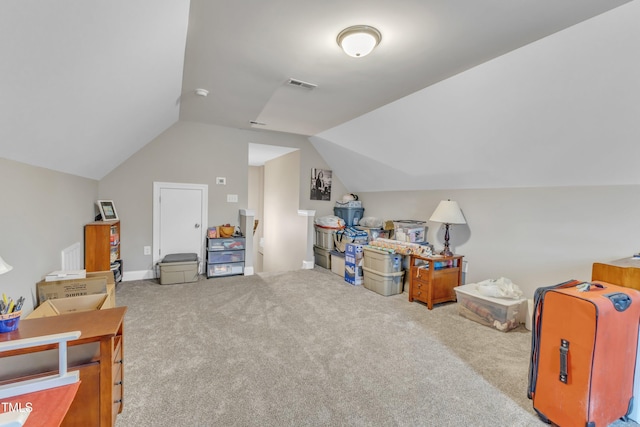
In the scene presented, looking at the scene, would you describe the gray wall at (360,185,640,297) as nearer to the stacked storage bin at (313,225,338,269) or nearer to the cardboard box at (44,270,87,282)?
the stacked storage bin at (313,225,338,269)

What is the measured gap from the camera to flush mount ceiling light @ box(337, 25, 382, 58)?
193 cm

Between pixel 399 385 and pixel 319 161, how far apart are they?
4.13 meters

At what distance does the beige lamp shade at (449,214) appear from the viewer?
3.53 metres

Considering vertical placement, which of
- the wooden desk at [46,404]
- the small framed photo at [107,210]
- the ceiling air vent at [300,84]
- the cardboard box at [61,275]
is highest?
the ceiling air vent at [300,84]

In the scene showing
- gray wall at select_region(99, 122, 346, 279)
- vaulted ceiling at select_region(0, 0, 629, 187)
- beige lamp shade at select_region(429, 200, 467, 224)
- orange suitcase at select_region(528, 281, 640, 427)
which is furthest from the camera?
gray wall at select_region(99, 122, 346, 279)

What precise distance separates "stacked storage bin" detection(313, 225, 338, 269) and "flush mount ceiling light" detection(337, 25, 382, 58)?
331 cm

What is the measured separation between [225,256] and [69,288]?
2.33 meters

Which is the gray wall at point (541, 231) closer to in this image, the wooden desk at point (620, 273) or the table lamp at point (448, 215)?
the table lamp at point (448, 215)

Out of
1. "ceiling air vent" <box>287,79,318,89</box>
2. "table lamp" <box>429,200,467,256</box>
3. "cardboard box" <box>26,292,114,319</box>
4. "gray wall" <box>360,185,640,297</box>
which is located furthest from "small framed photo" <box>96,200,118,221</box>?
"gray wall" <box>360,185,640,297</box>

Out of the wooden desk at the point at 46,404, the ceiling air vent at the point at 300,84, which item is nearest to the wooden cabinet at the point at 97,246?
the ceiling air vent at the point at 300,84

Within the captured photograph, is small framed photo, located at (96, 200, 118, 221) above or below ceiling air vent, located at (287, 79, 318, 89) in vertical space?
below

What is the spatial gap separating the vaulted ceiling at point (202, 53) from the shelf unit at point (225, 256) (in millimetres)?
1904

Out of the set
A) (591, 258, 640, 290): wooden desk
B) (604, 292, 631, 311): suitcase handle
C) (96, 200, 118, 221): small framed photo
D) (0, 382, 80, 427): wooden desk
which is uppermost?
(96, 200, 118, 221): small framed photo

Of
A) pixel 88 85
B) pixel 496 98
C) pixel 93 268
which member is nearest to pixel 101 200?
pixel 93 268
